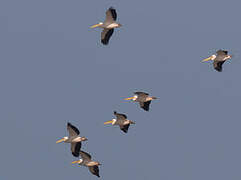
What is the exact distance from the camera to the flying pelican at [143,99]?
65.4 metres

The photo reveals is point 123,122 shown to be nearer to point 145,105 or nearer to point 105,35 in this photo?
point 145,105

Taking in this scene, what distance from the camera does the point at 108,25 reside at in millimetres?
64188

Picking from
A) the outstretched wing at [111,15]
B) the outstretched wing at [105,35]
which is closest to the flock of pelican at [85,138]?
the outstretched wing at [105,35]

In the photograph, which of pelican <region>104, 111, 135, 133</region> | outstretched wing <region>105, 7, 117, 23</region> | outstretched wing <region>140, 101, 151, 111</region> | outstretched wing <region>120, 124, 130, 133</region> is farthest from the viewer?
outstretched wing <region>140, 101, 151, 111</region>

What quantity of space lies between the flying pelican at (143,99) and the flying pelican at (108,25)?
4447 mm

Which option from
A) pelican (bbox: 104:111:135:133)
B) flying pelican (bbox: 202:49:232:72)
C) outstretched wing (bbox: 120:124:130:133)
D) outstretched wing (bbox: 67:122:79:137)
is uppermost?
flying pelican (bbox: 202:49:232:72)

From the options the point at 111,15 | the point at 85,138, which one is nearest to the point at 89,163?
the point at 85,138

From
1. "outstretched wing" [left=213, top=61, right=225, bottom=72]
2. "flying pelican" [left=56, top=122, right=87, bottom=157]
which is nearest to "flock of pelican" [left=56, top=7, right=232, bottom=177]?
"flying pelican" [left=56, top=122, right=87, bottom=157]

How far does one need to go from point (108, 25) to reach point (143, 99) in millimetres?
6015

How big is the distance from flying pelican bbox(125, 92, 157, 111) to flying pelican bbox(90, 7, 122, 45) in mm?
4447

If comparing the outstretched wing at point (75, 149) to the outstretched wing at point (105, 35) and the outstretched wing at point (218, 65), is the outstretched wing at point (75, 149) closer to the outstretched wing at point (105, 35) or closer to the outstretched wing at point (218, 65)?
the outstretched wing at point (105, 35)

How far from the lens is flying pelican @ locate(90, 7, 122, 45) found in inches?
2485

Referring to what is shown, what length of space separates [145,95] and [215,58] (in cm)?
646

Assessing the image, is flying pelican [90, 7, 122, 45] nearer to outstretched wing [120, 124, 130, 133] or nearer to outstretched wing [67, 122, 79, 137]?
outstretched wing [120, 124, 130, 133]
